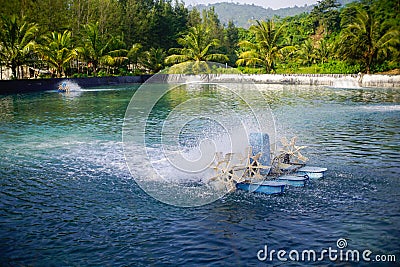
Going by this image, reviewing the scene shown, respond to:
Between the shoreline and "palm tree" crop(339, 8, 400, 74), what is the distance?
142 inches

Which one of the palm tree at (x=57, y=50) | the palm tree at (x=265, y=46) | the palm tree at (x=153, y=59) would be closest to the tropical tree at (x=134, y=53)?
the palm tree at (x=153, y=59)

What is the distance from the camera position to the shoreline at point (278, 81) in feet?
105

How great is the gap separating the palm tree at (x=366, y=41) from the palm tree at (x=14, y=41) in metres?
26.8

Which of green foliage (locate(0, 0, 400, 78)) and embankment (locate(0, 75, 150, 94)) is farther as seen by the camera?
green foliage (locate(0, 0, 400, 78))

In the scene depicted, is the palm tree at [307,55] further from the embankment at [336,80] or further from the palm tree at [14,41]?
the palm tree at [14,41]

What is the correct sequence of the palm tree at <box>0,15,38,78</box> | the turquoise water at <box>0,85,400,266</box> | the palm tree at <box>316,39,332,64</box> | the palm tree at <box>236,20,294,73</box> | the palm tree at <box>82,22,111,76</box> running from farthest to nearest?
the palm tree at <box>316,39,332,64</box>
the palm tree at <box>236,20,294,73</box>
the palm tree at <box>82,22,111,76</box>
the palm tree at <box>0,15,38,78</box>
the turquoise water at <box>0,85,400,266</box>

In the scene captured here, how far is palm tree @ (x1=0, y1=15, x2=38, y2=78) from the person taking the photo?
33875 mm

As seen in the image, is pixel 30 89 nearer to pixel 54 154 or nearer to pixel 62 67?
pixel 62 67

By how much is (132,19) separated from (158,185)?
5207 cm

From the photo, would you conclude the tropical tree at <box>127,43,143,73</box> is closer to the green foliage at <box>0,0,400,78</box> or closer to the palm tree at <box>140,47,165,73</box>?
the green foliage at <box>0,0,400,78</box>

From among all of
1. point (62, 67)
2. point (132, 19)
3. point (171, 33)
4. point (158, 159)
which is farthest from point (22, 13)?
point (158, 159)

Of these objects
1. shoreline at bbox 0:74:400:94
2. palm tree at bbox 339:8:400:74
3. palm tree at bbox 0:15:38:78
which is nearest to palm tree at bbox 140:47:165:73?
shoreline at bbox 0:74:400:94

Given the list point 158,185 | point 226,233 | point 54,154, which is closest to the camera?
point 226,233

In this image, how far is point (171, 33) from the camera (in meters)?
65.2
